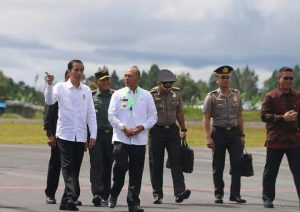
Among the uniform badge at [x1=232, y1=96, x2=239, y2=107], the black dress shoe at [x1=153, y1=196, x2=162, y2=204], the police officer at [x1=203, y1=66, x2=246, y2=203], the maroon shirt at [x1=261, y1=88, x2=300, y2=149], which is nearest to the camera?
the maroon shirt at [x1=261, y1=88, x2=300, y2=149]

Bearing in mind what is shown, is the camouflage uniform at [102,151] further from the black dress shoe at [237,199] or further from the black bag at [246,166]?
the black bag at [246,166]

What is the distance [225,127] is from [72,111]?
2637mm

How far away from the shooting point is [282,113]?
475 inches

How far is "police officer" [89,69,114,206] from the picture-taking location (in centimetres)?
1212

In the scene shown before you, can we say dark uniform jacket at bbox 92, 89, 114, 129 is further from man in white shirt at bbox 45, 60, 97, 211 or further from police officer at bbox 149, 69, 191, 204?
man in white shirt at bbox 45, 60, 97, 211

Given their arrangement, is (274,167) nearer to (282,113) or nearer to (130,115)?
(282,113)

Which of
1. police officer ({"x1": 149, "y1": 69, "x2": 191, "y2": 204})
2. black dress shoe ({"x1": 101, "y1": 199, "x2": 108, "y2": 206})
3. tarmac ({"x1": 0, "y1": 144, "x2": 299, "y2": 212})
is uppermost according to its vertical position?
police officer ({"x1": 149, "y1": 69, "x2": 191, "y2": 204})

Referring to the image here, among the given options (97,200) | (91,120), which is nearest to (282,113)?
(91,120)

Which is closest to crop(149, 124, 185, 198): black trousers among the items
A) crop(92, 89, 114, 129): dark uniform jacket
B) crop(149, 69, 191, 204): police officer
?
crop(149, 69, 191, 204): police officer

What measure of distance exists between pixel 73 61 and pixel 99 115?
1263mm

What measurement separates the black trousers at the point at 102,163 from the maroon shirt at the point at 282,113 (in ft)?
7.37

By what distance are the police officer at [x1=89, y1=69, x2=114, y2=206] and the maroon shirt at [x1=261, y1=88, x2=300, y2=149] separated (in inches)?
88.2

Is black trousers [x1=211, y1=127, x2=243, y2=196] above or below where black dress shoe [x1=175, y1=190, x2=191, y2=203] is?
above

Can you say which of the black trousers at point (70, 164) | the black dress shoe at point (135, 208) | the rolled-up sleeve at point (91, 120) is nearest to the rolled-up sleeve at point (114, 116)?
the rolled-up sleeve at point (91, 120)
